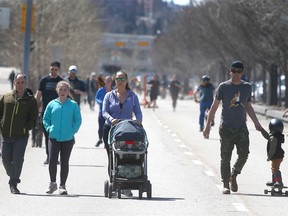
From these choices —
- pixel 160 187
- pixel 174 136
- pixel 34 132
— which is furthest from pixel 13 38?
pixel 160 187

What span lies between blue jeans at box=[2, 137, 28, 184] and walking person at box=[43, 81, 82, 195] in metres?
0.40

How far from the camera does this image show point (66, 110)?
47.4 ft

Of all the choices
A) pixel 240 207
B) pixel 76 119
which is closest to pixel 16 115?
pixel 76 119

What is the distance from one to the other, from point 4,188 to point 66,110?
1.60m

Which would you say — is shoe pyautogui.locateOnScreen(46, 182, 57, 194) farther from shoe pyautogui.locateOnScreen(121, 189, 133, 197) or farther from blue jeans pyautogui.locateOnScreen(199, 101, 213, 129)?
blue jeans pyautogui.locateOnScreen(199, 101, 213, 129)

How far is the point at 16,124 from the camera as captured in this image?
14484 millimetres

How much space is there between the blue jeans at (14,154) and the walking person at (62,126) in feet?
1.32

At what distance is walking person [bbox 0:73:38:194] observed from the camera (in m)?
14.5

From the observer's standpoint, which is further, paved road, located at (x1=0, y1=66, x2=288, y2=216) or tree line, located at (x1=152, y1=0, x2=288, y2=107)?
tree line, located at (x1=152, y1=0, x2=288, y2=107)

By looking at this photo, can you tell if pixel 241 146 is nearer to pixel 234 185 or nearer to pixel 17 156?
pixel 234 185

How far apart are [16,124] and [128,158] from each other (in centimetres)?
172

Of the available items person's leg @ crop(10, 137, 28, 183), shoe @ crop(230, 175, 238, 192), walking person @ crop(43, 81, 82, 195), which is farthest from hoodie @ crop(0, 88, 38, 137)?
shoe @ crop(230, 175, 238, 192)

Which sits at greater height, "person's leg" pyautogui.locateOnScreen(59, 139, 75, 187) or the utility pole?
the utility pole

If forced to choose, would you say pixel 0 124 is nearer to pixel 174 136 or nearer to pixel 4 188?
pixel 4 188
